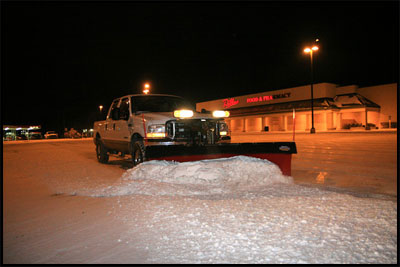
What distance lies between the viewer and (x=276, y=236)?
3.15 meters

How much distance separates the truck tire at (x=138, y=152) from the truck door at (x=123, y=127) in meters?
0.43

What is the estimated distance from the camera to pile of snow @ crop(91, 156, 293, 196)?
532 cm

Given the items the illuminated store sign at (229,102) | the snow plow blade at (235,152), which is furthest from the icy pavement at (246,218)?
the illuminated store sign at (229,102)

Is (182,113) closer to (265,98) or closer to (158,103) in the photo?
(158,103)

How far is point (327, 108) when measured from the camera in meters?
32.9

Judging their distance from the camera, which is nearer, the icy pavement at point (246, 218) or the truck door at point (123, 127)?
the icy pavement at point (246, 218)

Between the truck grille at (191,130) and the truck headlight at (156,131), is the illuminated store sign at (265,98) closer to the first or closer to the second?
the truck grille at (191,130)

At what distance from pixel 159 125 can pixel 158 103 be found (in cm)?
169

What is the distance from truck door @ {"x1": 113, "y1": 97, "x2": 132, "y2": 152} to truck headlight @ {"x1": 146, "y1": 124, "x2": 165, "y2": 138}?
40.8 inches

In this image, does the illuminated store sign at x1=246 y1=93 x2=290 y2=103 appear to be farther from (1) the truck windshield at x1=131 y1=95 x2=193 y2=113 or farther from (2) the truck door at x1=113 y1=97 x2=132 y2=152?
(2) the truck door at x1=113 y1=97 x2=132 y2=152

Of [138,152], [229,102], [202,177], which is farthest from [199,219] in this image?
[229,102]

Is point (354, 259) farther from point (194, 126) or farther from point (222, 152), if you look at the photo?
point (194, 126)

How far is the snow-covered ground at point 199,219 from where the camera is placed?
9.27ft

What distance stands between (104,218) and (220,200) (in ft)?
5.38
